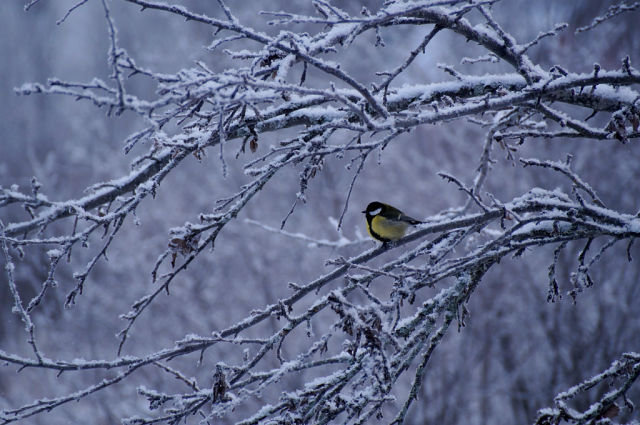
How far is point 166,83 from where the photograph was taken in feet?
7.94

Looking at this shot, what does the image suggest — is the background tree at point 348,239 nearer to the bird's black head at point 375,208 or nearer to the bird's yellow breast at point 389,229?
the bird's yellow breast at point 389,229

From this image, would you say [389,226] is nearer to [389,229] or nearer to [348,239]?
[389,229]

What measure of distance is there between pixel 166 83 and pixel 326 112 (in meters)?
1.15

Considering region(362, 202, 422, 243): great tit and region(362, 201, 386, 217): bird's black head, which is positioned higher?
region(362, 201, 386, 217): bird's black head

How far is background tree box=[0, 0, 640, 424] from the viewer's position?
9.30ft

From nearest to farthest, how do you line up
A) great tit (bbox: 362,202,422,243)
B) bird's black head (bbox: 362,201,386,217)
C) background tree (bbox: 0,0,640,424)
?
background tree (bbox: 0,0,640,424) → great tit (bbox: 362,202,422,243) → bird's black head (bbox: 362,201,386,217)

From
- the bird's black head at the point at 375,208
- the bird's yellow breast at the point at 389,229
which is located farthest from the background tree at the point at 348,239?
the bird's black head at the point at 375,208

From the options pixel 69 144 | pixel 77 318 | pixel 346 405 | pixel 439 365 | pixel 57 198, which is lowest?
pixel 346 405

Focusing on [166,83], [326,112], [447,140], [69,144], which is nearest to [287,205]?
[447,140]

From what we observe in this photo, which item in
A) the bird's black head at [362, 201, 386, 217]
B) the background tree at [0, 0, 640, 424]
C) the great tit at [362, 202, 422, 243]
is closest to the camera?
the background tree at [0, 0, 640, 424]

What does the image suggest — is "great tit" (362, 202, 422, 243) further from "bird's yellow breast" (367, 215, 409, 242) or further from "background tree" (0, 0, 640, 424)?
"background tree" (0, 0, 640, 424)

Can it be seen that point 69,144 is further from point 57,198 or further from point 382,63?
point 382,63

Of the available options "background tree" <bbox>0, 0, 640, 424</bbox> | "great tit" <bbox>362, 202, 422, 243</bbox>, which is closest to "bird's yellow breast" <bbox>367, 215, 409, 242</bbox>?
"great tit" <bbox>362, 202, 422, 243</bbox>

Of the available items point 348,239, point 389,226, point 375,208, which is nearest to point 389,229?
point 389,226
